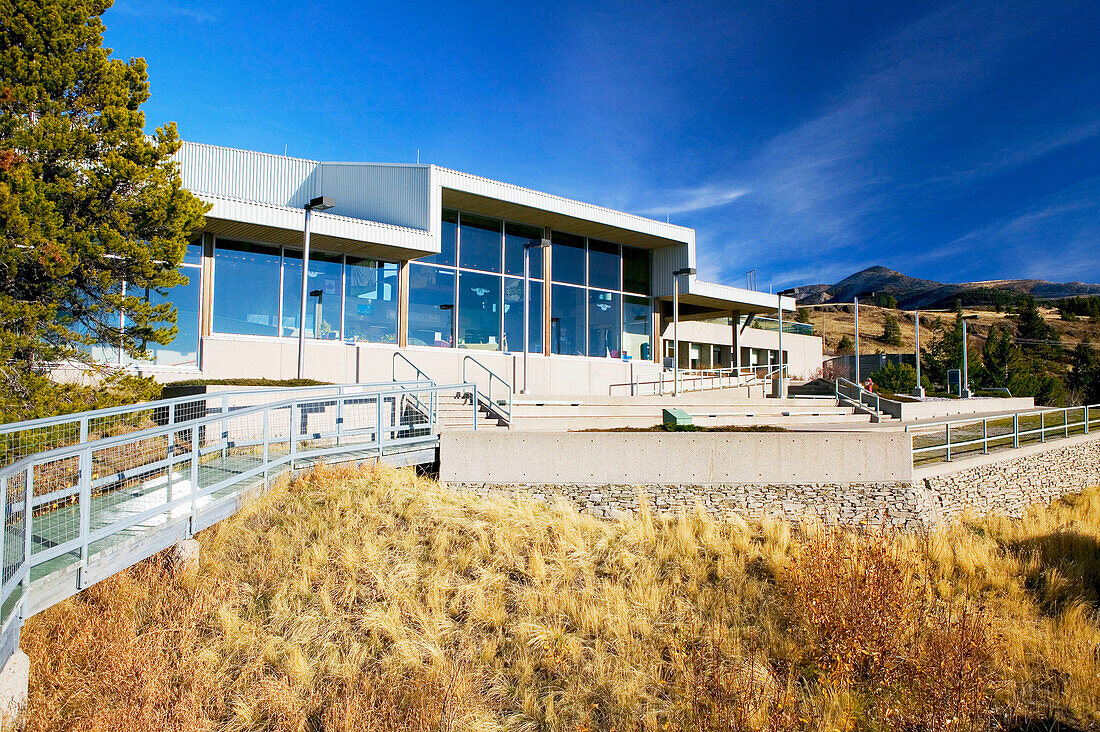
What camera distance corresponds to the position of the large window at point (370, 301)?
1917 centimetres

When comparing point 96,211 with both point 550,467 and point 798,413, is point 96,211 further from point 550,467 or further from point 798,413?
point 798,413

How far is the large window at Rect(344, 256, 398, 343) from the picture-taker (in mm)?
19172

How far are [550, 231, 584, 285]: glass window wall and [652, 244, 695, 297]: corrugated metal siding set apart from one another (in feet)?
10.9

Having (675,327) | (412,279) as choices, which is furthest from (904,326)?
(412,279)

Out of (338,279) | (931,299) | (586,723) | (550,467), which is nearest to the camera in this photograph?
(586,723)

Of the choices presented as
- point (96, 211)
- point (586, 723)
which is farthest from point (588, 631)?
point (96, 211)

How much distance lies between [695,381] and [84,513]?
2511 centimetres

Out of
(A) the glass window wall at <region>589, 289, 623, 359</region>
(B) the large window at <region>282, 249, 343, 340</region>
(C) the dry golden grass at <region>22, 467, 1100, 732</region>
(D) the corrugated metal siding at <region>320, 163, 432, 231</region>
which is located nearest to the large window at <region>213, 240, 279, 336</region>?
(B) the large window at <region>282, 249, 343, 340</region>

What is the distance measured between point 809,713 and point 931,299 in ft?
615

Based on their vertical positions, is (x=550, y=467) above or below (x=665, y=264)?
below

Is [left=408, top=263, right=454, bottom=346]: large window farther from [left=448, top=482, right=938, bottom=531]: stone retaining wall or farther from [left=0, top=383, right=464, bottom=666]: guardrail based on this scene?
[left=448, top=482, right=938, bottom=531]: stone retaining wall

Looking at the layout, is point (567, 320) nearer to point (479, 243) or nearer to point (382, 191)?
point (479, 243)

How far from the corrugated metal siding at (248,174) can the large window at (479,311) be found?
5.07 metres

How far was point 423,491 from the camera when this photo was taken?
34.9ft
